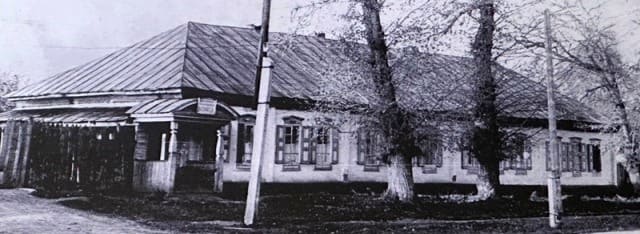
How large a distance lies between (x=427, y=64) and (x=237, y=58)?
3.68 m

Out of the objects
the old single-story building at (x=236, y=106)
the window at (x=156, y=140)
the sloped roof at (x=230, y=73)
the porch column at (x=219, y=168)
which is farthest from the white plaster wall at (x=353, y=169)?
the window at (x=156, y=140)

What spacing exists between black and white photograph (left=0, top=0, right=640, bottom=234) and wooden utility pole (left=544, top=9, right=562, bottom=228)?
2 centimetres

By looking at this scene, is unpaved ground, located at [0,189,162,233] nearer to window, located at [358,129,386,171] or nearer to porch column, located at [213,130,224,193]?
porch column, located at [213,130,224,193]

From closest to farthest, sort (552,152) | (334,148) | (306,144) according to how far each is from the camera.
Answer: (552,152) → (306,144) → (334,148)

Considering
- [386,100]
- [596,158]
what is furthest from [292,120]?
[596,158]

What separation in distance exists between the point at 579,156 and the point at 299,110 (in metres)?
7.69

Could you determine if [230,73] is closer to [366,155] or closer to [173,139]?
[173,139]

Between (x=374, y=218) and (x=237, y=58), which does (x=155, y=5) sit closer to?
(x=374, y=218)

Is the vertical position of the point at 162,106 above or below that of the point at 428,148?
above

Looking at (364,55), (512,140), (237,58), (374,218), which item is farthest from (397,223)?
(237,58)

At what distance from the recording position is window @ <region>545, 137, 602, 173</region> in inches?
616

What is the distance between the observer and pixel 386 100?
988cm

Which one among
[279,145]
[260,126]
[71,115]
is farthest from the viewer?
[279,145]

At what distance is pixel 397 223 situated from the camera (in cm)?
857
